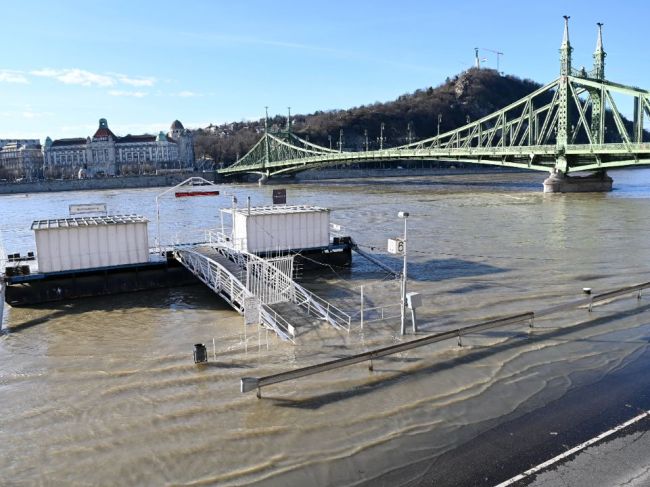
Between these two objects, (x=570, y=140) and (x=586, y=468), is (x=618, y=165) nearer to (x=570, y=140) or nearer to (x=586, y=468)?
(x=570, y=140)

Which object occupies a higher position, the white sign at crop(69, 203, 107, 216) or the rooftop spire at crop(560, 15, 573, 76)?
the rooftop spire at crop(560, 15, 573, 76)

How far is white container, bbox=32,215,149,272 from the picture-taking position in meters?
23.1

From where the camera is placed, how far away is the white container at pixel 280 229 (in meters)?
27.0

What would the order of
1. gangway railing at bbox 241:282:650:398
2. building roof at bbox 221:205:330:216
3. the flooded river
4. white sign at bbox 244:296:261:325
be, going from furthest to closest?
building roof at bbox 221:205:330:216 < white sign at bbox 244:296:261:325 < gangway railing at bbox 241:282:650:398 < the flooded river

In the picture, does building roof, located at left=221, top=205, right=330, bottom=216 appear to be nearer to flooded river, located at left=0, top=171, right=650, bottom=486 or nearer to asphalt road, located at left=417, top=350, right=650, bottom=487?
flooded river, located at left=0, top=171, right=650, bottom=486

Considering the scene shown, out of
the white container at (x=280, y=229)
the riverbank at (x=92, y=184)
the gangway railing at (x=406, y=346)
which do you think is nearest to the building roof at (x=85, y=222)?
the white container at (x=280, y=229)

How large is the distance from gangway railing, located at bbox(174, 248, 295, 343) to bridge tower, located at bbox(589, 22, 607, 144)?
56818 mm

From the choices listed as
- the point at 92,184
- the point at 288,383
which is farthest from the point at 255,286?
the point at 92,184

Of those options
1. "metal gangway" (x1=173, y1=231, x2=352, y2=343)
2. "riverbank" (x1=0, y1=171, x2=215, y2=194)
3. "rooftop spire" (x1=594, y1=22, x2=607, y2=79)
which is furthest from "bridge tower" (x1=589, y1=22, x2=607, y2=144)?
"riverbank" (x1=0, y1=171, x2=215, y2=194)

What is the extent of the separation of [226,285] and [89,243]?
655 centimetres

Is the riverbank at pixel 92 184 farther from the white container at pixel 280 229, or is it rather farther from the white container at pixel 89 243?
the white container at pixel 280 229

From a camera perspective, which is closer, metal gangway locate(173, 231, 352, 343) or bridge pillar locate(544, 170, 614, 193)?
metal gangway locate(173, 231, 352, 343)

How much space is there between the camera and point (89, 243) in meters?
23.9

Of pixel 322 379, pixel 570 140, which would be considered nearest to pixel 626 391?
pixel 322 379
